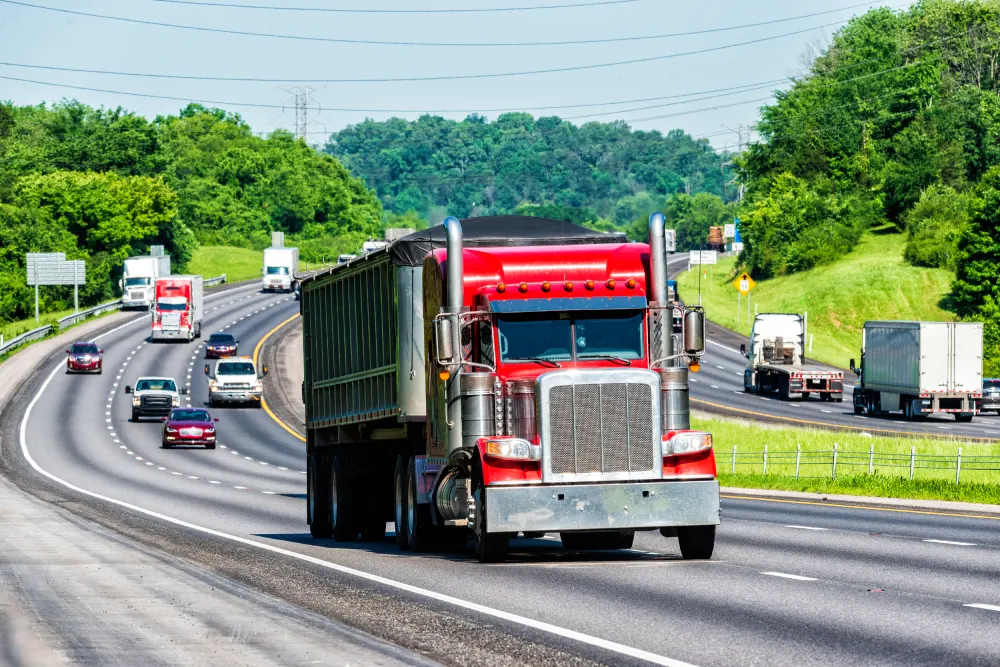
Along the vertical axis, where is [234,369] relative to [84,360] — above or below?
below

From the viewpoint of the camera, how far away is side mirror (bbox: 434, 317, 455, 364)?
19141 mm

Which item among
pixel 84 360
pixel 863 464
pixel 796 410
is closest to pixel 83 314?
pixel 84 360

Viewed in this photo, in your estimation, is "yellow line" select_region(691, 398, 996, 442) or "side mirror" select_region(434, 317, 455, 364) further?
"yellow line" select_region(691, 398, 996, 442)

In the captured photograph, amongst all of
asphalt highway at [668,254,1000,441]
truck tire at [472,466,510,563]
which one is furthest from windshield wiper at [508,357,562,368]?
asphalt highway at [668,254,1000,441]

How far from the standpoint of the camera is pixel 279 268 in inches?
5379

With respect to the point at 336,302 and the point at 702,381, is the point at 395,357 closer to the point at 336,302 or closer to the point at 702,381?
the point at 336,302

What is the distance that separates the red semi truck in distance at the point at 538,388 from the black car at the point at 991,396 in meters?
57.6

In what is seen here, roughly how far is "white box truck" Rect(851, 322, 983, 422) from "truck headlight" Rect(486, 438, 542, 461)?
2058 inches

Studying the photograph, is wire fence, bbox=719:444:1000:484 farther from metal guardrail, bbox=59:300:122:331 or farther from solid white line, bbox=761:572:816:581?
metal guardrail, bbox=59:300:122:331

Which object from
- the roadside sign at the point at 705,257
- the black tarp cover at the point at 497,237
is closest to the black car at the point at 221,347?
the roadside sign at the point at 705,257

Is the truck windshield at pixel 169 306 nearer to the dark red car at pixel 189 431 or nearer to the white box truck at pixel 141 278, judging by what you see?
the white box truck at pixel 141 278

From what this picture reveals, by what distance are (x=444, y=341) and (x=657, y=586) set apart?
3842 millimetres

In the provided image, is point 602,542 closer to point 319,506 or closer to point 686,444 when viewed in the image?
point 686,444

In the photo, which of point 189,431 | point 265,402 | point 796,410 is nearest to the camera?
point 189,431
